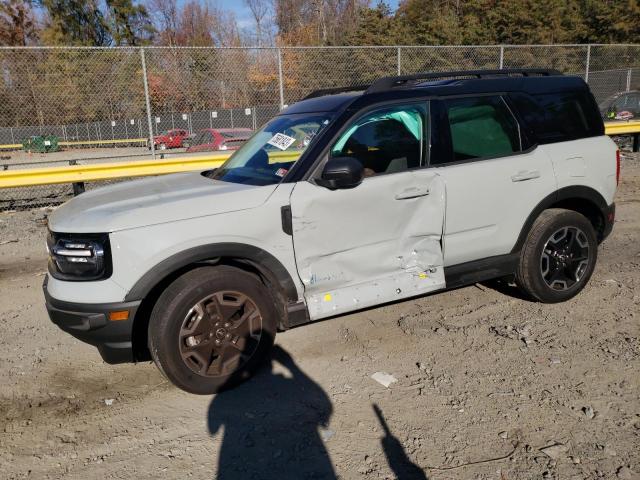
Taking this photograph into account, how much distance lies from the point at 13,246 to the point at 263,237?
5176 mm

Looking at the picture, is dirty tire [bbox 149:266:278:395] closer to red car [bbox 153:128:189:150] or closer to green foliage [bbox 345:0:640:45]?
red car [bbox 153:128:189:150]

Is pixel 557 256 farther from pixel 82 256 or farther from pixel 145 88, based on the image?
pixel 145 88

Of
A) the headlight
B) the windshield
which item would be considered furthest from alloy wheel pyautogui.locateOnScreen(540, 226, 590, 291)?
the headlight

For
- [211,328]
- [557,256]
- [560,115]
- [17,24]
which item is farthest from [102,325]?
[17,24]

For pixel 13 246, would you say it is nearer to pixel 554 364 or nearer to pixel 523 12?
A: pixel 554 364

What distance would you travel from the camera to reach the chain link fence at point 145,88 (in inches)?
379

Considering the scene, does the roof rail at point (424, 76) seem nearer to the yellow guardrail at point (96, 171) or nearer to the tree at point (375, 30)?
the yellow guardrail at point (96, 171)

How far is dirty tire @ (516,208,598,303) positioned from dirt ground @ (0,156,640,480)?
0.17 meters

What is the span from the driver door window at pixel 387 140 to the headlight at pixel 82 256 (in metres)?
1.62

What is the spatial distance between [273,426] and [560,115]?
11.2ft

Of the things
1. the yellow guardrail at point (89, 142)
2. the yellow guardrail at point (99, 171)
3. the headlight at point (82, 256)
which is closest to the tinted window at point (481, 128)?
the headlight at point (82, 256)

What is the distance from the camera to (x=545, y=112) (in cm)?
429

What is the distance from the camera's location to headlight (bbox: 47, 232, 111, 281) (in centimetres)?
299

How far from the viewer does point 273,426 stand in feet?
9.69
